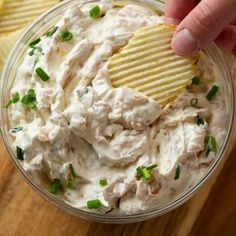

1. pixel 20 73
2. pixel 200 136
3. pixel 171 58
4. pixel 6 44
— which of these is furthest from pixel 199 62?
pixel 6 44

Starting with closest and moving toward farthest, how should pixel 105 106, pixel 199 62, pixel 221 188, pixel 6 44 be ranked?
pixel 105 106, pixel 199 62, pixel 221 188, pixel 6 44

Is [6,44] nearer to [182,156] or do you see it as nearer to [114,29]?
[114,29]

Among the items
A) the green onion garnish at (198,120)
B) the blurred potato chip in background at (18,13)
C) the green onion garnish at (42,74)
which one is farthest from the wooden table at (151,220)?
the blurred potato chip in background at (18,13)

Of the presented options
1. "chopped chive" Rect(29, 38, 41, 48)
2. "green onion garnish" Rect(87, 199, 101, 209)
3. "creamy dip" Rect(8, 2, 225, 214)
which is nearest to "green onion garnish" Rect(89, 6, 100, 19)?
"creamy dip" Rect(8, 2, 225, 214)

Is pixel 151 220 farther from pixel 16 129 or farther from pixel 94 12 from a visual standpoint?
pixel 94 12

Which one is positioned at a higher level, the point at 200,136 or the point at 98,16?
the point at 98,16

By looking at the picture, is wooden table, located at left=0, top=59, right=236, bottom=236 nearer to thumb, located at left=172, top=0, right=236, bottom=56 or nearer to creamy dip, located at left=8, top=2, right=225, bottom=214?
creamy dip, located at left=8, top=2, right=225, bottom=214

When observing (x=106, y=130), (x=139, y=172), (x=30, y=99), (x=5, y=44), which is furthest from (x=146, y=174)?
(x=5, y=44)
